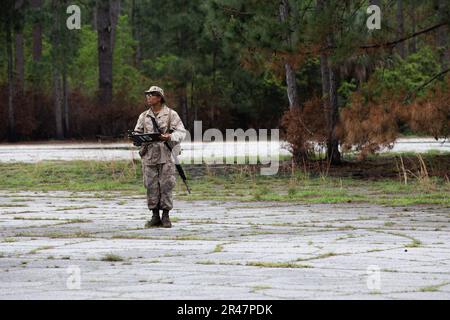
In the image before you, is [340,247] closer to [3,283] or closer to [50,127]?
[3,283]

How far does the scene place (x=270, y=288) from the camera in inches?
371

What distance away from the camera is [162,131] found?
609 inches

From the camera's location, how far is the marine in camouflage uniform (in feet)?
50.3

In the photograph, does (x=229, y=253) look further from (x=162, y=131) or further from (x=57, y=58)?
(x=57, y=58)

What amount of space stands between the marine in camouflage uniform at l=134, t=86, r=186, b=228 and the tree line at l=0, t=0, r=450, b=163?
850 cm

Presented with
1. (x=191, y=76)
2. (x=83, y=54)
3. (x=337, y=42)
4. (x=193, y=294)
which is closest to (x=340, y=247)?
(x=193, y=294)

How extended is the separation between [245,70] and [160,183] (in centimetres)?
4471

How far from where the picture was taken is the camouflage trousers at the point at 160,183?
15312 millimetres

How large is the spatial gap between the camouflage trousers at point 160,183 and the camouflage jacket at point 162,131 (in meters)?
0.09

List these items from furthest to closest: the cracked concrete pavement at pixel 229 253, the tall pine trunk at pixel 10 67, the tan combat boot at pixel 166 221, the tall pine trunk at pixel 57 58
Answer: the tall pine trunk at pixel 57 58 < the tall pine trunk at pixel 10 67 < the tan combat boot at pixel 166 221 < the cracked concrete pavement at pixel 229 253

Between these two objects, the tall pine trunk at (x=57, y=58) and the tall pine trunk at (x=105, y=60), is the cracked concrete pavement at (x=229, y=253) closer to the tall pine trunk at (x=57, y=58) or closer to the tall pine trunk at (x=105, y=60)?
the tall pine trunk at (x=105, y=60)

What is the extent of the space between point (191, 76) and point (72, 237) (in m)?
49.6

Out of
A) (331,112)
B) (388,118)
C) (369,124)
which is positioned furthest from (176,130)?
(331,112)

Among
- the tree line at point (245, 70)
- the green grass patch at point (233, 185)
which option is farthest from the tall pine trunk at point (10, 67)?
the green grass patch at point (233, 185)
